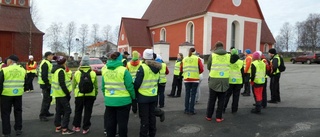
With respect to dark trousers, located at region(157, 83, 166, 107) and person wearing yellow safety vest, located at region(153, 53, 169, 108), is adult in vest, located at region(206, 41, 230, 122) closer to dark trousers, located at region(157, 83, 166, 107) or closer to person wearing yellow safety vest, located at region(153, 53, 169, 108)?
person wearing yellow safety vest, located at region(153, 53, 169, 108)

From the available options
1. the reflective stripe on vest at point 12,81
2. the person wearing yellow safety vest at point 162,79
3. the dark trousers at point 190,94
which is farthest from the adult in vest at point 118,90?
the person wearing yellow safety vest at point 162,79

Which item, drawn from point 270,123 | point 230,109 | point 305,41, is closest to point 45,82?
point 230,109

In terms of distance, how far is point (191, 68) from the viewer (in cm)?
751

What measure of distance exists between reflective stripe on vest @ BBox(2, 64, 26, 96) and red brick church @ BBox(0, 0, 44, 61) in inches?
1322

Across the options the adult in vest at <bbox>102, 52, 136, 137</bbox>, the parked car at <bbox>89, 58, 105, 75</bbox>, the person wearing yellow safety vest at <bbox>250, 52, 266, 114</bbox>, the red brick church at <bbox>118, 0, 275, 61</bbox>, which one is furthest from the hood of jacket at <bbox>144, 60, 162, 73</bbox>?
the red brick church at <bbox>118, 0, 275, 61</bbox>

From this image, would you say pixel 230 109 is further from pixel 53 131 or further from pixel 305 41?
pixel 305 41

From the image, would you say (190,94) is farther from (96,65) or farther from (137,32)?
(137,32)

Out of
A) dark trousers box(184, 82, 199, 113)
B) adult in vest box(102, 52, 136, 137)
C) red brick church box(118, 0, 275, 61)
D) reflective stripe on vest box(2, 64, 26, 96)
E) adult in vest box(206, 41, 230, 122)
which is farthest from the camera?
red brick church box(118, 0, 275, 61)

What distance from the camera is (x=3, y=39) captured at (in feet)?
122

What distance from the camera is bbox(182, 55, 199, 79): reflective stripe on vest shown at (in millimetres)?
7422

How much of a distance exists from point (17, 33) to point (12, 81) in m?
36.1

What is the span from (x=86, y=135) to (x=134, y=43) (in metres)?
38.0

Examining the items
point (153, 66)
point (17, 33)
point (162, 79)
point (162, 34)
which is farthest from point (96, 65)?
point (162, 34)

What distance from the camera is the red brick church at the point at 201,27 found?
3450cm
